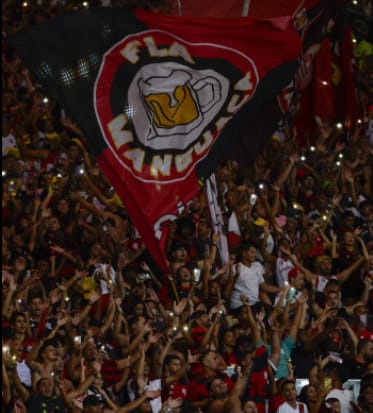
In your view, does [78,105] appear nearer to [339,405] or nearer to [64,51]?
[64,51]

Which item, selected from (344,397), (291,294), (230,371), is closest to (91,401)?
(230,371)

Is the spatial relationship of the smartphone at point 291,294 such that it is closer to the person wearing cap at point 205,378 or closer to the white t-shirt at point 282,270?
the white t-shirt at point 282,270

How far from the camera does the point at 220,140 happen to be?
522 inches

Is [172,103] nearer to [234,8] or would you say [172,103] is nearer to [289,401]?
[289,401]

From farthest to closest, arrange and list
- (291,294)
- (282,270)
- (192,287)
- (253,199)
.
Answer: (253,199) → (282,270) → (291,294) → (192,287)

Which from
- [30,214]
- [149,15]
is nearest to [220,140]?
[149,15]

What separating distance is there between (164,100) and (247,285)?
2456mm

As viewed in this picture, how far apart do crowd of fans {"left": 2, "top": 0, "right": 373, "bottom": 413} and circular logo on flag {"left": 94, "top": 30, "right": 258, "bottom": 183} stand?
1.44 meters

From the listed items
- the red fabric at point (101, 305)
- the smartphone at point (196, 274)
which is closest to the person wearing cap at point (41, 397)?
the red fabric at point (101, 305)

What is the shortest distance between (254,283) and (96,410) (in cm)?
335

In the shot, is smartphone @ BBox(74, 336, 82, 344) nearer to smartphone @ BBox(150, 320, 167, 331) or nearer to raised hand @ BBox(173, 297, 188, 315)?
smartphone @ BBox(150, 320, 167, 331)

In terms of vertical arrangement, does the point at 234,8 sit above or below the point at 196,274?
above

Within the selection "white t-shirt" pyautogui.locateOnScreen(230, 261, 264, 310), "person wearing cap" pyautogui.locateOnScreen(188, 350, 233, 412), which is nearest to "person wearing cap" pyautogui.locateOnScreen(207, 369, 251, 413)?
"person wearing cap" pyautogui.locateOnScreen(188, 350, 233, 412)

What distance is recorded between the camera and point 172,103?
13.1 m
